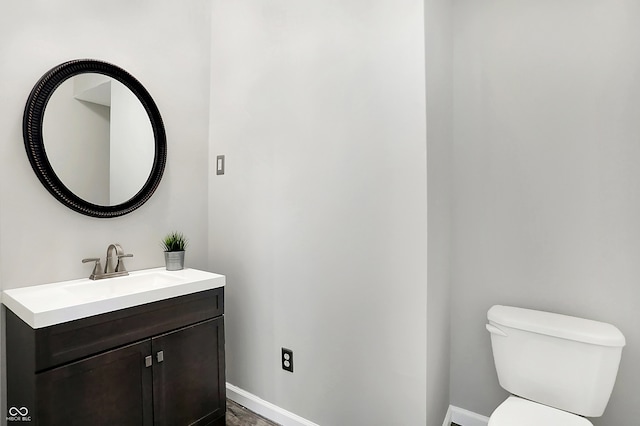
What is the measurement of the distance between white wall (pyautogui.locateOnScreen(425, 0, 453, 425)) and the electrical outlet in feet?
2.43

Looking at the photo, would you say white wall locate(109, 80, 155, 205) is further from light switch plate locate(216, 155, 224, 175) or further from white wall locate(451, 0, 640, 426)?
white wall locate(451, 0, 640, 426)

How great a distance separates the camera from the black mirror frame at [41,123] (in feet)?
4.79

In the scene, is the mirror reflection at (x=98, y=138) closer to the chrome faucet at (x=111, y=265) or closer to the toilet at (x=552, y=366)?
the chrome faucet at (x=111, y=265)

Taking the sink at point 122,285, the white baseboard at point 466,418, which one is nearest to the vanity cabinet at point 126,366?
the sink at point 122,285

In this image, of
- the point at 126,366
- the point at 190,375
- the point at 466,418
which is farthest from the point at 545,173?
the point at 126,366

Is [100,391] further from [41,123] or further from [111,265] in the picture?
[41,123]

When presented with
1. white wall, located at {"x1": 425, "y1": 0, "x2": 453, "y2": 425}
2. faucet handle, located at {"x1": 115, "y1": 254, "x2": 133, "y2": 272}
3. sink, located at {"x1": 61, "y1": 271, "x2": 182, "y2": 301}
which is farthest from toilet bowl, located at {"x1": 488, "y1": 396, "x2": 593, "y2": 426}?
faucet handle, located at {"x1": 115, "y1": 254, "x2": 133, "y2": 272}

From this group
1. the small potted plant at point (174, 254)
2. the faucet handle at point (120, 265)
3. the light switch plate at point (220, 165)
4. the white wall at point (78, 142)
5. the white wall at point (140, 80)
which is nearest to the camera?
the white wall at point (140, 80)

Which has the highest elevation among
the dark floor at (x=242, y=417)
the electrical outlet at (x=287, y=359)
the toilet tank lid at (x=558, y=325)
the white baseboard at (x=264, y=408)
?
the toilet tank lid at (x=558, y=325)

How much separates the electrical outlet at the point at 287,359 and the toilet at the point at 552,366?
3.24 ft

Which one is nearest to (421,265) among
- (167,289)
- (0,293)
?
(167,289)

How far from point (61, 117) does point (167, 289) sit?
3.20 feet

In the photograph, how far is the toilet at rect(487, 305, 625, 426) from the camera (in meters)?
1.27

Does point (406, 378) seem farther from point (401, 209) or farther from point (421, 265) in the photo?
point (401, 209)
